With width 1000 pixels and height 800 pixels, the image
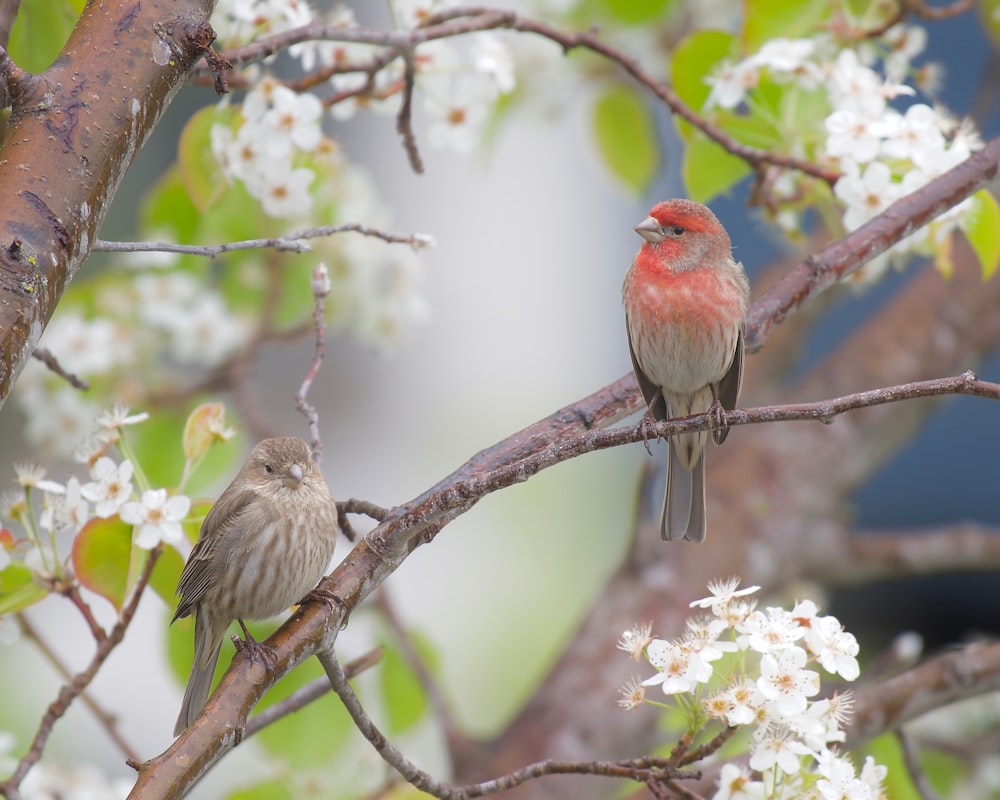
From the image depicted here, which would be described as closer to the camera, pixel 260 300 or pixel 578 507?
pixel 260 300

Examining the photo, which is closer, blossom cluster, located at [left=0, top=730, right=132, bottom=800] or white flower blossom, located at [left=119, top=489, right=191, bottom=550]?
white flower blossom, located at [left=119, top=489, right=191, bottom=550]

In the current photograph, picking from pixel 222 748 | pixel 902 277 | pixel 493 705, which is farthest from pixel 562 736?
pixel 902 277

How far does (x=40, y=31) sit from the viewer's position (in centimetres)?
215

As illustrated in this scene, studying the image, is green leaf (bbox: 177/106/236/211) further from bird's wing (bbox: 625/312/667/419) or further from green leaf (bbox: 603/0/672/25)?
green leaf (bbox: 603/0/672/25)

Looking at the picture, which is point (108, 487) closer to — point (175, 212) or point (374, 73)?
point (374, 73)

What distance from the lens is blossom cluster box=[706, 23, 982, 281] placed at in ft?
7.48

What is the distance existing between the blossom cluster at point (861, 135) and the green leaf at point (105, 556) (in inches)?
54.8

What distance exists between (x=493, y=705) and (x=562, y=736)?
2.94 meters

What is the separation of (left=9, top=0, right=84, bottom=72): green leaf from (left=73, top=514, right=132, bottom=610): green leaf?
33.2 inches

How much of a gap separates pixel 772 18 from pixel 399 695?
178 cm

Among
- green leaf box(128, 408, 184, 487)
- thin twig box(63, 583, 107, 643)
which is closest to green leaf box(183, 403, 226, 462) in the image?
thin twig box(63, 583, 107, 643)

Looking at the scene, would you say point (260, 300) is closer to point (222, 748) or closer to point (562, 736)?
point (562, 736)

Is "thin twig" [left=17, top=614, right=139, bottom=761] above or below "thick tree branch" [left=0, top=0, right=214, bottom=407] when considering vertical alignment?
below

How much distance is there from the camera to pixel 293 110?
7.41ft
